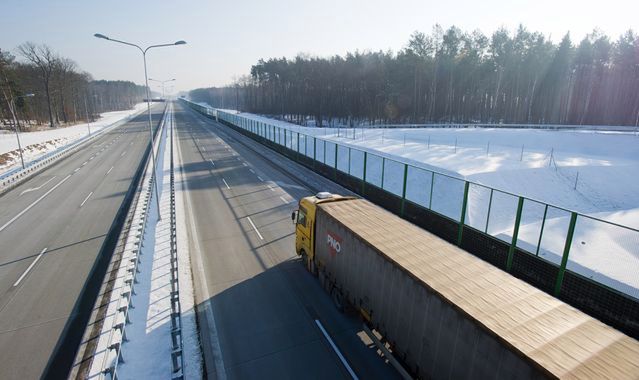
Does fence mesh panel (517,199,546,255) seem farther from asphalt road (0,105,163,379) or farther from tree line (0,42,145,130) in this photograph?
tree line (0,42,145,130)

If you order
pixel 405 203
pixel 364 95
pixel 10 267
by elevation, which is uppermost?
pixel 364 95

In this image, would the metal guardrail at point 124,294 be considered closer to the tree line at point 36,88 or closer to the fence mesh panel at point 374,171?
the fence mesh panel at point 374,171

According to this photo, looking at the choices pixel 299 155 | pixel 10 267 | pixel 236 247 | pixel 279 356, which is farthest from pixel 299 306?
pixel 299 155

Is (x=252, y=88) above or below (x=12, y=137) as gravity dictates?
A: above

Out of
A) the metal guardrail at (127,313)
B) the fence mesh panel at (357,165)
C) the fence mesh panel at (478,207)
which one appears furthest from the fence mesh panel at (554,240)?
the fence mesh panel at (357,165)

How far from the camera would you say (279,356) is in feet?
30.0

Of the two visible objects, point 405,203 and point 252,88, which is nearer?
point 405,203

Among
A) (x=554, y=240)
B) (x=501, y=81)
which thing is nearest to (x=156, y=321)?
(x=554, y=240)

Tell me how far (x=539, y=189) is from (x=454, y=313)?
93.6 feet

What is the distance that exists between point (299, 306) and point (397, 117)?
80.1 m

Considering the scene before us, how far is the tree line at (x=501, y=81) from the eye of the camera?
240ft

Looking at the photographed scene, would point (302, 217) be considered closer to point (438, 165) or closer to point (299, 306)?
point (299, 306)

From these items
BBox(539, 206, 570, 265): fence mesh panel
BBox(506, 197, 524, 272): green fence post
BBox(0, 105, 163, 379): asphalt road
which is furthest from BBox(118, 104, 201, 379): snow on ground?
BBox(539, 206, 570, 265): fence mesh panel

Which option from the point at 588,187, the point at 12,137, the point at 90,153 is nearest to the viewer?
the point at 588,187
